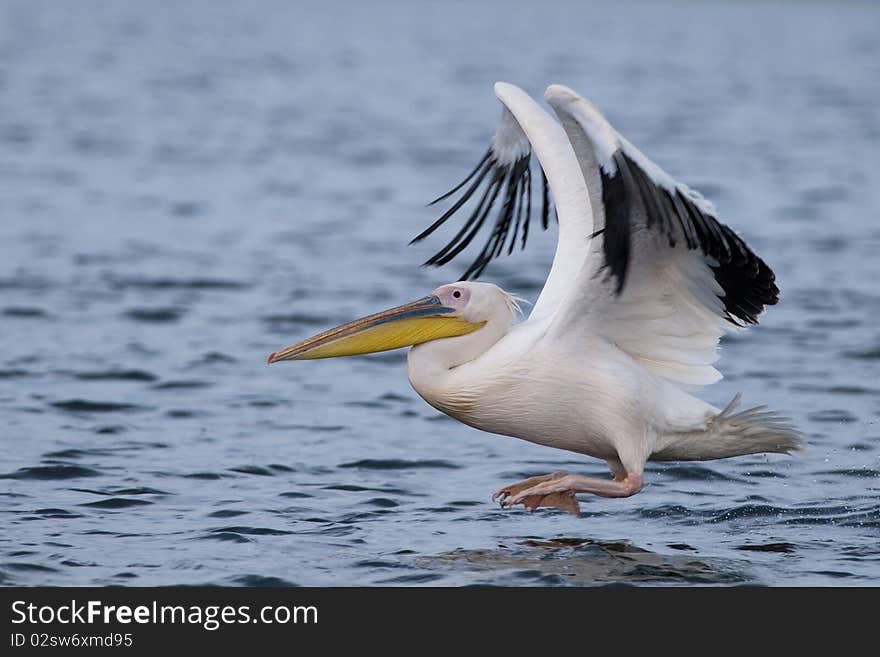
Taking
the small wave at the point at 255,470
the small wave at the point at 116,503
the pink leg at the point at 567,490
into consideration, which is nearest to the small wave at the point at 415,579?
the pink leg at the point at 567,490

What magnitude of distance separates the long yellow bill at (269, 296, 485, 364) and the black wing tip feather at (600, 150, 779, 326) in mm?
750

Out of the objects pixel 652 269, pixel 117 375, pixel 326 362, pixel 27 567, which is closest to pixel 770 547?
pixel 652 269

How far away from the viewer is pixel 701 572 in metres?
5.75

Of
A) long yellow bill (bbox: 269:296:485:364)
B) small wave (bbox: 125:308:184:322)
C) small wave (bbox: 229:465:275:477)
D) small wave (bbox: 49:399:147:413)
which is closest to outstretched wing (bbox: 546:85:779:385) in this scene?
long yellow bill (bbox: 269:296:485:364)

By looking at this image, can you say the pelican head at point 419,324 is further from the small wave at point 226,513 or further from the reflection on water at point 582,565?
the reflection on water at point 582,565

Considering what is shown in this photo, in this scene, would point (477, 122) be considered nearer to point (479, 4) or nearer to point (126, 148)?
point (126, 148)

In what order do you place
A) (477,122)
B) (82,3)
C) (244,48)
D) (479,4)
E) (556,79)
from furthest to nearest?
1. (479,4)
2. (82,3)
3. (244,48)
4. (556,79)
5. (477,122)

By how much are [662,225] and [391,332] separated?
1.29m

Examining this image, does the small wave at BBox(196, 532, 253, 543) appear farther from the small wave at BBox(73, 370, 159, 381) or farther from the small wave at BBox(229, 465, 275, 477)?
the small wave at BBox(73, 370, 159, 381)

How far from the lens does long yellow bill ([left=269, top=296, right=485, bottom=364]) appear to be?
623 cm

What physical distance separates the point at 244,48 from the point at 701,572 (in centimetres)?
3157

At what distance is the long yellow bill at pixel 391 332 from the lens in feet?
20.4

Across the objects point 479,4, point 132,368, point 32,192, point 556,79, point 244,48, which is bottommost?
point 132,368

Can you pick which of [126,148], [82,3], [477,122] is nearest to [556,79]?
[477,122]
